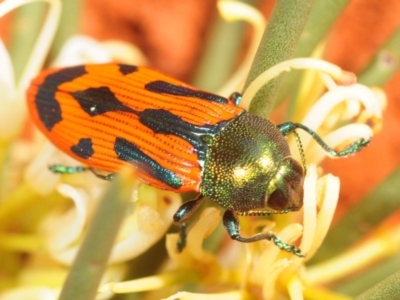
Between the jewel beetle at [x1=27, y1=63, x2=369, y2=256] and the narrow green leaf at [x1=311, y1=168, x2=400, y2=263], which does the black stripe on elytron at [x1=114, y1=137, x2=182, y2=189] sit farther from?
the narrow green leaf at [x1=311, y1=168, x2=400, y2=263]

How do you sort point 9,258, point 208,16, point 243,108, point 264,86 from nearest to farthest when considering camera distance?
point 264,86
point 243,108
point 9,258
point 208,16

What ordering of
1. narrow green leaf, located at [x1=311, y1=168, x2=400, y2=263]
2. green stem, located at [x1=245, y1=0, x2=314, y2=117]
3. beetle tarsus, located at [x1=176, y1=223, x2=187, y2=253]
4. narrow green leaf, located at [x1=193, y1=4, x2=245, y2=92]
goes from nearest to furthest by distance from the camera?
green stem, located at [x1=245, y1=0, x2=314, y2=117], beetle tarsus, located at [x1=176, y1=223, x2=187, y2=253], narrow green leaf, located at [x1=311, y1=168, x2=400, y2=263], narrow green leaf, located at [x1=193, y1=4, x2=245, y2=92]

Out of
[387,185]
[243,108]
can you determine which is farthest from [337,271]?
[243,108]

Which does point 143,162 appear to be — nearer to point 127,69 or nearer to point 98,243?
point 127,69

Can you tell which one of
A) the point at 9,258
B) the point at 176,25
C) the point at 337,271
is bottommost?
the point at 9,258

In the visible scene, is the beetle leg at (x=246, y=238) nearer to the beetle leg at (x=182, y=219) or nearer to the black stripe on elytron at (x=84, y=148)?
the beetle leg at (x=182, y=219)

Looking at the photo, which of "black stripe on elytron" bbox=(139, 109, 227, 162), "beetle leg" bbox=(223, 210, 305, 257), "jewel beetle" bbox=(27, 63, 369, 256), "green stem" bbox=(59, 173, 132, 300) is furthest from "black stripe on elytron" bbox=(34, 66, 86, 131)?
"green stem" bbox=(59, 173, 132, 300)

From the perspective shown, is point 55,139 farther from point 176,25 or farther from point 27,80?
point 176,25
